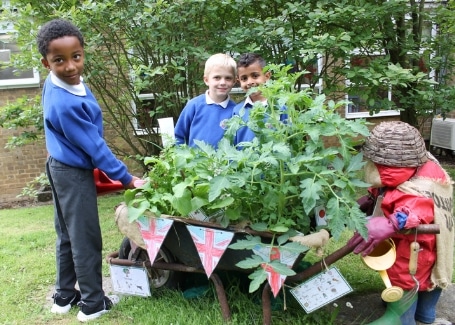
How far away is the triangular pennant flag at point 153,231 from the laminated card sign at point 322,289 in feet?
2.45

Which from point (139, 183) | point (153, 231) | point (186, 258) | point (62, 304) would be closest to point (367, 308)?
point (186, 258)

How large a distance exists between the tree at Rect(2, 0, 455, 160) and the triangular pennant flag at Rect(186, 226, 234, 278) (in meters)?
1.62

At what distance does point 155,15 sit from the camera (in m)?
4.20

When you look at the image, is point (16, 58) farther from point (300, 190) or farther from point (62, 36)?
point (300, 190)

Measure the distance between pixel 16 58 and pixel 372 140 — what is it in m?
4.25

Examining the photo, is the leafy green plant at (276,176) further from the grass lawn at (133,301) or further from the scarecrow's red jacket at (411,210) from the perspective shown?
the grass lawn at (133,301)

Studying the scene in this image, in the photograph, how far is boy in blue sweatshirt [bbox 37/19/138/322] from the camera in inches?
97.7

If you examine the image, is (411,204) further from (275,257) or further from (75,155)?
(75,155)

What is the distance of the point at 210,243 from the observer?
228 centimetres

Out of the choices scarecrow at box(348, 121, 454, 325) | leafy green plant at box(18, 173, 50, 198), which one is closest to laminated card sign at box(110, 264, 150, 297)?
→ scarecrow at box(348, 121, 454, 325)

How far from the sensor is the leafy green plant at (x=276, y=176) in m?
2.05

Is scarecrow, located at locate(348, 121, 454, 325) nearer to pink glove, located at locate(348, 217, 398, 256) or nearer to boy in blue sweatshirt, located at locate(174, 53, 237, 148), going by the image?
pink glove, located at locate(348, 217, 398, 256)

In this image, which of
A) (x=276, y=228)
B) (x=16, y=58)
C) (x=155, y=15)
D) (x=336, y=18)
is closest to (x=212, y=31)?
(x=155, y=15)

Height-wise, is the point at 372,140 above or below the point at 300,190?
above
